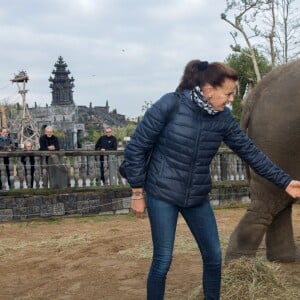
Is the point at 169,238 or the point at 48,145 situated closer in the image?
the point at 169,238

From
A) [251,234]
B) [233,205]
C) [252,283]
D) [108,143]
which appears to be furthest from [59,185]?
[252,283]

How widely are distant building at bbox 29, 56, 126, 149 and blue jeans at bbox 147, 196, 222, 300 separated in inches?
1773

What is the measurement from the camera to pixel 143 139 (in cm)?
352

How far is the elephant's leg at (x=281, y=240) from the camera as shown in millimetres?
5824

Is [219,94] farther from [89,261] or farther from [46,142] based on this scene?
[46,142]

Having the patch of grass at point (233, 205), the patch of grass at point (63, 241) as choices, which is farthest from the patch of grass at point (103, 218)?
the patch of grass at point (233, 205)

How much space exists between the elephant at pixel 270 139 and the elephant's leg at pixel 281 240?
36 cm

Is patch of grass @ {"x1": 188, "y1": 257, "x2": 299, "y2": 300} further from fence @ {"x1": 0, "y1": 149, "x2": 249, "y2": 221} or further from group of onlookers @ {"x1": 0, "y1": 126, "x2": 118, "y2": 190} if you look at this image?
group of onlookers @ {"x1": 0, "y1": 126, "x2": 118, "y2": 190}

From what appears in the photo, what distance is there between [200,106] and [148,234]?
16.6ft

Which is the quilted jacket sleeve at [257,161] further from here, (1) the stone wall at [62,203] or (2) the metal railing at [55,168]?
(2) the metal railing at [55,168]

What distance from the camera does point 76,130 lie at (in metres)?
51.8

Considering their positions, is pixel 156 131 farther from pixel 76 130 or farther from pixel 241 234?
pixel 76 130

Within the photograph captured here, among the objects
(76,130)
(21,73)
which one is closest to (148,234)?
(21,73)

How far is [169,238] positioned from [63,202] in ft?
23.9
